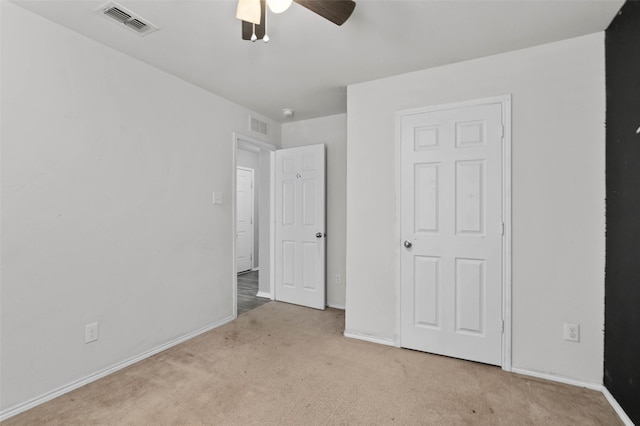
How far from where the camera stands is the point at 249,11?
4.91ft

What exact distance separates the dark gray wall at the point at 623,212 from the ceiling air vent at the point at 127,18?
2886 mm

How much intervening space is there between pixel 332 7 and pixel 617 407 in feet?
9.26

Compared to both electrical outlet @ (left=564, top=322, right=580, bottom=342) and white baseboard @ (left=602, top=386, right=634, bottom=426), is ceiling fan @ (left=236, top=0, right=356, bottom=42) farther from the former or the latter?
white baseboard @ (left=602, top=386, right=634, bottom=426)

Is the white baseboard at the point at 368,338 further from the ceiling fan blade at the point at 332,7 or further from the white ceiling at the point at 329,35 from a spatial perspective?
the ceiling fan blade at the point at 332,7

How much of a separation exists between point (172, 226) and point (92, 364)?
1170mm

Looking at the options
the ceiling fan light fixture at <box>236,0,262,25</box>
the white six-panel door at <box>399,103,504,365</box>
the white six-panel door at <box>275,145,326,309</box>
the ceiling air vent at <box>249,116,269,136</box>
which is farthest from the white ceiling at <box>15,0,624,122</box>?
the white six-panel door at <box>275,145,326,309</box>

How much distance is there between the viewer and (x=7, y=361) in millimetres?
1797

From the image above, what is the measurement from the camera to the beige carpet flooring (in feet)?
5.92

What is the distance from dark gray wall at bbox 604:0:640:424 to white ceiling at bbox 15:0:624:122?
0.77 ft

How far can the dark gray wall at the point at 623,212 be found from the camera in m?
1.68

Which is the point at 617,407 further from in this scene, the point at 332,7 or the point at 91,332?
the point at 91,332

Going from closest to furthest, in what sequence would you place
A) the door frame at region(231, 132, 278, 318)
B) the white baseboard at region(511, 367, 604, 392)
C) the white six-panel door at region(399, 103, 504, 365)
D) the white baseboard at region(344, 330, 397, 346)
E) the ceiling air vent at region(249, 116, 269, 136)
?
the white baseboard at region(511, 367, 604, 392) < the white six-panel door at region(399, 103, 504, 365) < the white baseboard at region(344, 330, 397, 346) < the door frame at region(231, 132, 278, 318) < the ceiling air vent at region(249, 116, 269, 136)

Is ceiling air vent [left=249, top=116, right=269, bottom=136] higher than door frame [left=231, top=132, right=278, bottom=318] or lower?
higher

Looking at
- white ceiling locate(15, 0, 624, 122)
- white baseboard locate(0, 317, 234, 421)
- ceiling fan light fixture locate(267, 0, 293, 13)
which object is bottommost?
white baseboard locate(0, 317, 234, 421)
